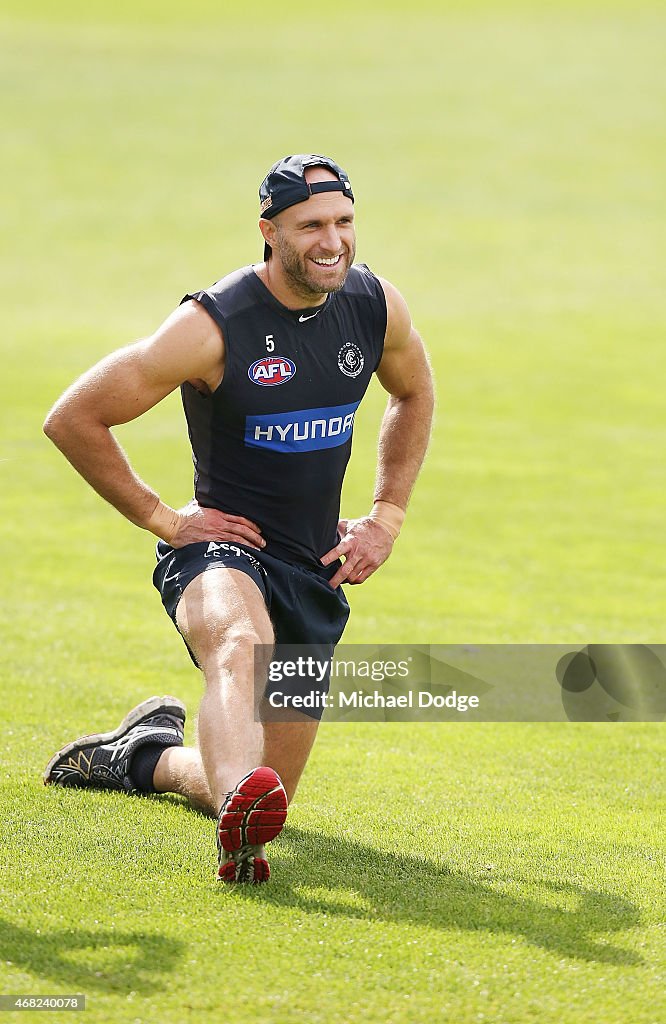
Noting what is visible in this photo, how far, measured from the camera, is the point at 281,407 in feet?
17.3

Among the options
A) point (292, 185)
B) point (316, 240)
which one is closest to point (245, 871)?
point (316, 240)

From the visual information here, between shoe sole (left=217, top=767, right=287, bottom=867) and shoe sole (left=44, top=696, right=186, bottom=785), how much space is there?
1.58m

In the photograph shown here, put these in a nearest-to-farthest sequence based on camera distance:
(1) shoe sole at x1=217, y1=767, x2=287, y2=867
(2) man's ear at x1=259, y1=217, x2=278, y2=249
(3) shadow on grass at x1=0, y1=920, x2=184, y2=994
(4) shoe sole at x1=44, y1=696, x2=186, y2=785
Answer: (3) shadow on grass at x1=0, y1=920, x2=184, y2=994, (1) shoe sole at x1=217, y1=767, x2=287, y2=867, (2) man's ear at x1=259, y1=217, x2=278, y2=249, (4) shoe sole at x1=44, y1=696, x2=186, y2=785

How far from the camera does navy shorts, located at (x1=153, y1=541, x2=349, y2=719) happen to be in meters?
5.13

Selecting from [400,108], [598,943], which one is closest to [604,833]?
[598,943]

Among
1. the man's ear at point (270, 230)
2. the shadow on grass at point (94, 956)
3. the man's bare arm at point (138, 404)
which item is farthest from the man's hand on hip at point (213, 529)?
the shadow on grass at point (94, 956)

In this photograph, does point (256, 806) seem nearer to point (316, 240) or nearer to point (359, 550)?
point (359, 550)

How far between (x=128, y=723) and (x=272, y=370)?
1.74 m

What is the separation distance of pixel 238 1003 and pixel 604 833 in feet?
7.06

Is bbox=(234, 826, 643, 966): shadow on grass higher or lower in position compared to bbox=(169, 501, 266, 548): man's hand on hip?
lower

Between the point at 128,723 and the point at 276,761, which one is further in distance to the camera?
the point at 128,723

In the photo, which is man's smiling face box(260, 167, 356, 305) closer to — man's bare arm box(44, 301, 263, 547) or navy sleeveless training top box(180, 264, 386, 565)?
navy sleeveless training top box(180, 264, 386, 565)

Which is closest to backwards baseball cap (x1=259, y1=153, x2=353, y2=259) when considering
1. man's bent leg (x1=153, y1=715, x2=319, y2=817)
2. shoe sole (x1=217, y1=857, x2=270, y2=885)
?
man's bent leg (x1=153, y1=715, x2=319, y2=817)

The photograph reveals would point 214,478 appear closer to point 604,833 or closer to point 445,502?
point 604,833
